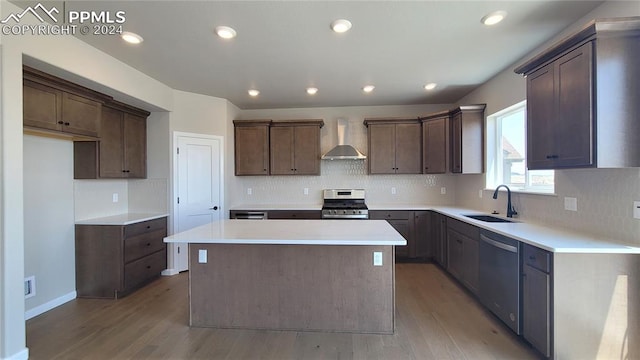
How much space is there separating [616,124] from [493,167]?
80.4 inches

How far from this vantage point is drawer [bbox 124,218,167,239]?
10.8 feet

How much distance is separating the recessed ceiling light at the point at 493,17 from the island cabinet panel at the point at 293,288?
6.60 ft

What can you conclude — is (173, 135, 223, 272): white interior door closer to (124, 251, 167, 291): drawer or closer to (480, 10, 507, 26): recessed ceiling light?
(124, 251, 167, 291): drawer

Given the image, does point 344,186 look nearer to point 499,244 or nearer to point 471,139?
point 471,139

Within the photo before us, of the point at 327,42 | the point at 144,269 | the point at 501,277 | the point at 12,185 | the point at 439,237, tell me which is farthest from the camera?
the point at 439,237

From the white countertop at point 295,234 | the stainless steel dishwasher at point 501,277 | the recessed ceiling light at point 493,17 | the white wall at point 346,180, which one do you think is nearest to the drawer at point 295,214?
the white wall at point 346,180

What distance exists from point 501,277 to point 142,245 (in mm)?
3945

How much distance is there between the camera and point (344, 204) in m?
4.87

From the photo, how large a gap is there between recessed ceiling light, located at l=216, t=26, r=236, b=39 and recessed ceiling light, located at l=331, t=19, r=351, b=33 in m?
0.86

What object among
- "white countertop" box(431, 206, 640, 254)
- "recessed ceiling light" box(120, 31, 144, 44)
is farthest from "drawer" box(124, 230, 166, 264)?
"white countertop" box(431, 206, 640, 254)

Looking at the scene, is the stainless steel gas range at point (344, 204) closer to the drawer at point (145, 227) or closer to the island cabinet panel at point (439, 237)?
the island cabinet panel at point (439, 237)

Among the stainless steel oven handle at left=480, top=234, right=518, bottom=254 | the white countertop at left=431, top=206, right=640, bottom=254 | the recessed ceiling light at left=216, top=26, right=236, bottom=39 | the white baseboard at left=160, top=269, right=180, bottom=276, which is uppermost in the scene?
the recessed ceiling light at left=216, top=26, right=236, bottom=39

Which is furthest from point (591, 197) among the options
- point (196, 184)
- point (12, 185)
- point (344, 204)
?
point (196, 184)

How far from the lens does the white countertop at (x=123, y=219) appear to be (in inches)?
127
